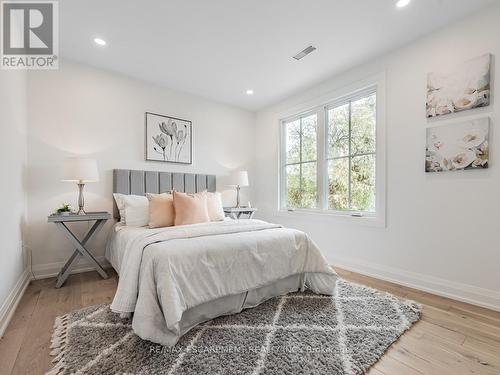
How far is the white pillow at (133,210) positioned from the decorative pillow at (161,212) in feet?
0.50

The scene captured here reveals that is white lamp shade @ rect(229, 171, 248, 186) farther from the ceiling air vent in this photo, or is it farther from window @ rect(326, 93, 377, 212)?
the ceiling air vent

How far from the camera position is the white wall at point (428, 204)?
6.70 ft

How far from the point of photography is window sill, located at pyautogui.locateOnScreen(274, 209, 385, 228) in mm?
2791

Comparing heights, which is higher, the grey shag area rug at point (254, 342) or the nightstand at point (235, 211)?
the nightstand at point (235, 211)

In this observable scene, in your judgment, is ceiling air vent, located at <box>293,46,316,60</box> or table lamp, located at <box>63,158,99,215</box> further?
ceiling air vent, located at <box>293,46,316,60</box>

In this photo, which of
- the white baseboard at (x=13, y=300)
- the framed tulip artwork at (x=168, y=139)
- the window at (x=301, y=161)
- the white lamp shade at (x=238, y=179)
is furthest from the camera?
the white lamp shade at (x=238, y=179)

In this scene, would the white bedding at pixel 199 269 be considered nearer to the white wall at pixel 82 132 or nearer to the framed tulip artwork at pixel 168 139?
the white wall at pixel 82 132

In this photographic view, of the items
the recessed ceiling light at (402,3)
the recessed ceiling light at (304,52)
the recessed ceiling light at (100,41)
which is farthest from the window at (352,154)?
the recessed ceiling light at (100,41)

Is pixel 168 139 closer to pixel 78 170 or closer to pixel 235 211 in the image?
pixel 78 170

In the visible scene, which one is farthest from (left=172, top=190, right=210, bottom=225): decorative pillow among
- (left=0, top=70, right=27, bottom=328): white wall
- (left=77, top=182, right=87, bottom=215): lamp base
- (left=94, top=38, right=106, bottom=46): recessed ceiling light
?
(left=94, top=38, right=106, bottom=46): recessed ceiling light

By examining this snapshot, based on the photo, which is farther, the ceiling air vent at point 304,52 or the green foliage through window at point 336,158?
the green foliage through window at point 336,158

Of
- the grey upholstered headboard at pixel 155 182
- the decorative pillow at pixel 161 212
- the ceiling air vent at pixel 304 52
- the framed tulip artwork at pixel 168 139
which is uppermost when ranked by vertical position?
the ceiling air vent at pixel 304 52

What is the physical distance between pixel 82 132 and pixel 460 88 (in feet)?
13.1

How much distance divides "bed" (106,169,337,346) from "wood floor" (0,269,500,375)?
46cm
